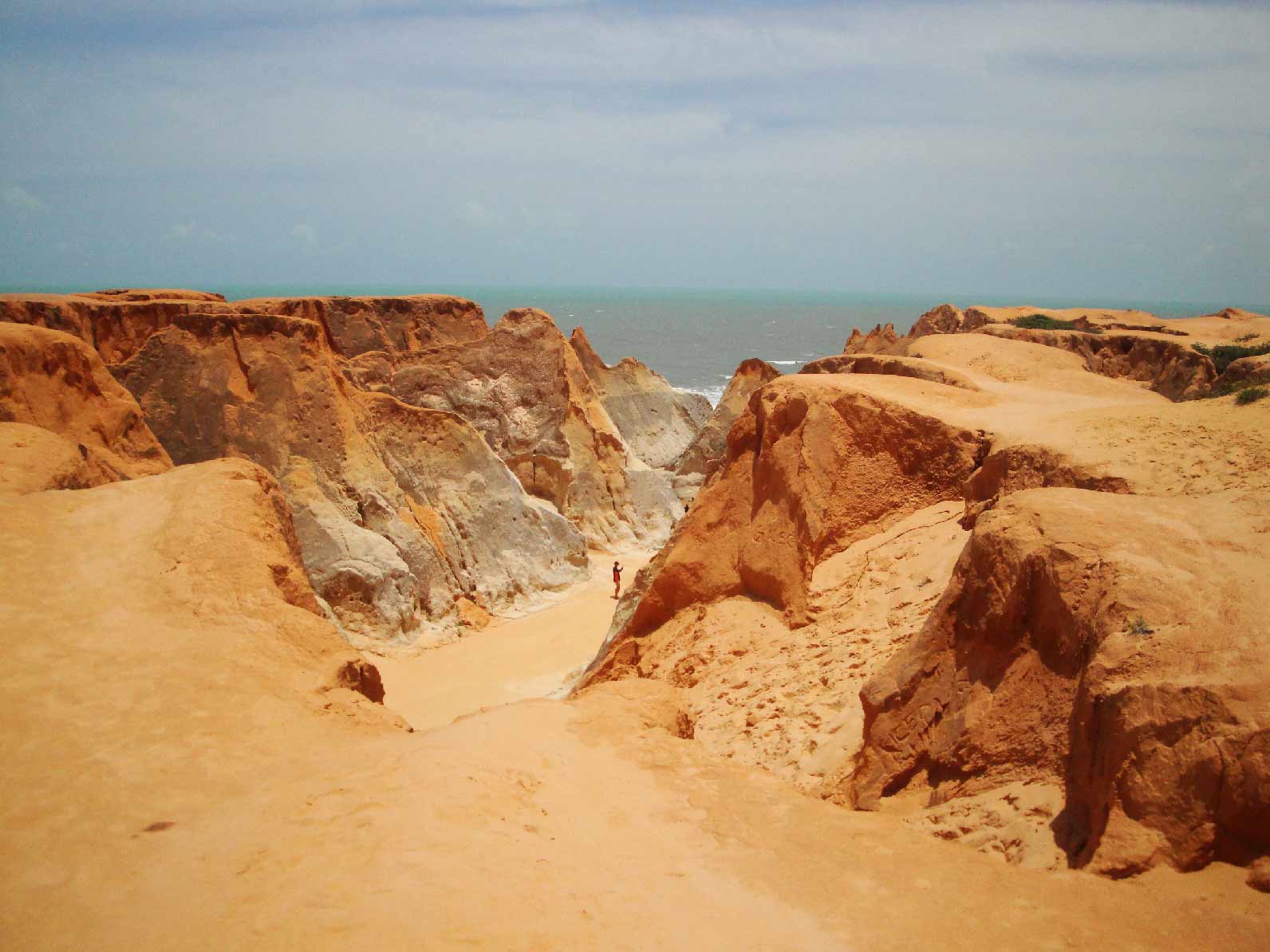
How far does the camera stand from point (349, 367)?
21625mm

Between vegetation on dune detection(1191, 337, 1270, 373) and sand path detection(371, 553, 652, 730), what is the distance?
11.8 metres

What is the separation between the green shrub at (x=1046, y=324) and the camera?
24.3m

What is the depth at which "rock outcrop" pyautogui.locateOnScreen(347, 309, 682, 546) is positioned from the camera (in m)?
22.1

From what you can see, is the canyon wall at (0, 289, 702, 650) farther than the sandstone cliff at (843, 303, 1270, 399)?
No

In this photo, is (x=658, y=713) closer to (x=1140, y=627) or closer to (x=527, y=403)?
(x=1140, y=627)

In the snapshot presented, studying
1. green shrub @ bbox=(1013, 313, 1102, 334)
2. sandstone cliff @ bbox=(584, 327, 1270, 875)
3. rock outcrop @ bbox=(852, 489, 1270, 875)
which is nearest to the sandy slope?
rock outcrop @ bbox=(852, 489, 1270, 875)

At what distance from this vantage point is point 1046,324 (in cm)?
2542

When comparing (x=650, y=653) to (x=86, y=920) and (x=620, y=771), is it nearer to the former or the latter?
(x=620, y=771)

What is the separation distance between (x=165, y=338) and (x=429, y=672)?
23.4 feet

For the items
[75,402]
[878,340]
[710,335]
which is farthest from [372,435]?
[710,335]

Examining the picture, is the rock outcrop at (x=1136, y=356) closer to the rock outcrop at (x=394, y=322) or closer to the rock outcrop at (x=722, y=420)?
the rock outcrop at (x=722, y=420)

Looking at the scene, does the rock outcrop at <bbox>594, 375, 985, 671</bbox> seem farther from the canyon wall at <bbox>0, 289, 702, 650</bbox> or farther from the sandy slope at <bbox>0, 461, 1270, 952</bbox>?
the canyon wall at <bbox>0, 289, 702, 650</bbox>

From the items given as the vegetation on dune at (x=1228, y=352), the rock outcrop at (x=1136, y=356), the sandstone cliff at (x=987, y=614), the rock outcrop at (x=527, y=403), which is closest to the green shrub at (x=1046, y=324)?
the rock outcrop at (x=1136, y=356)

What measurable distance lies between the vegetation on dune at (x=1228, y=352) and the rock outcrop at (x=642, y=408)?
1445 cm
